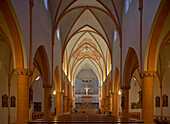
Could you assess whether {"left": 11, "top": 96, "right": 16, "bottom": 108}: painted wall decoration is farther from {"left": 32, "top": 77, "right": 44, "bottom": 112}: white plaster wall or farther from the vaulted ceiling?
{"left": 32, "top": 77, "right": 44, "bottom": 112}: white plaster wall

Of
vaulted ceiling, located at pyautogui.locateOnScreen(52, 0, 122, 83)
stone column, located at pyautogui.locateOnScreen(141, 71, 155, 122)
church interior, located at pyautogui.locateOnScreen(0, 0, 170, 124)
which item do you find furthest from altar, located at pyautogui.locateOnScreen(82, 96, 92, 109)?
stone column, located at pyautogui.locateOnScreen(141, 71, 155, 122)

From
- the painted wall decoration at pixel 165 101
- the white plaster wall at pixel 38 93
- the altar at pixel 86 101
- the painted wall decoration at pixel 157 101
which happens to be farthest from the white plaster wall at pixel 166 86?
the altar at pixel 86 101

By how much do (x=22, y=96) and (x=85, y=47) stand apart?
25.4 metres

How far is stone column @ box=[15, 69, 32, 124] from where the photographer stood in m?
11.9

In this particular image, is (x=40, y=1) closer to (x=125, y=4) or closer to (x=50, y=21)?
(x=50, y=21)

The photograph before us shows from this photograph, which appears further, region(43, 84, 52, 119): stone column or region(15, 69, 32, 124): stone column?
region(43, 84, 52, 119): stone column

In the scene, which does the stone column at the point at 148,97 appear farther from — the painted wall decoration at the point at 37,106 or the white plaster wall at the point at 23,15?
the painted wall decoration at the point at 37,106

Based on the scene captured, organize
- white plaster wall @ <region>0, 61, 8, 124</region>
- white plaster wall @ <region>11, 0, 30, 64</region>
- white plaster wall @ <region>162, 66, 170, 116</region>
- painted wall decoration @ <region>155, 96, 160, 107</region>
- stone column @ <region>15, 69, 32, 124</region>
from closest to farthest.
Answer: white plaster wall @ <region>11, 0, 30, 64</region>, stone column @ <region>15, 69, 32, 124</region>, white plaster wall @ <region>0, 61, 8, 124</region>, white plaster wall @ <region>162, 66, 170, 116</region>, painted wall decoration @ <region>155, 96, 160, 107</region>

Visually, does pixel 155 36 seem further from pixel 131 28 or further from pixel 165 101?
pixel 165 101

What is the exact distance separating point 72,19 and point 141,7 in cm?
1231

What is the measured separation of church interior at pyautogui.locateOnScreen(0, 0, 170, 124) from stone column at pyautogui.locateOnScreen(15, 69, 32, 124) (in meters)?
0.05

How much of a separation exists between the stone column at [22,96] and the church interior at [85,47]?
0.16 ft

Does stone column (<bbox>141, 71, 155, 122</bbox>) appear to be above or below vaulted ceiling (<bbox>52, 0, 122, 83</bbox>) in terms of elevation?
below

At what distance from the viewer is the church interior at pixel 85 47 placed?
11.7m
